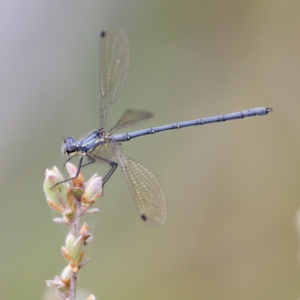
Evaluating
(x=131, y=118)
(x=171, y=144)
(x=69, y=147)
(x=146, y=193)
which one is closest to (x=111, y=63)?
(x=131, y=118)

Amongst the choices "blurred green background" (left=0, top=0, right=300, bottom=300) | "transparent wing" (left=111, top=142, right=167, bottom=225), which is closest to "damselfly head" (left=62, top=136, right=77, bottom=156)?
"transparent wing" (left=111, top=142, right=167, bottom=225)

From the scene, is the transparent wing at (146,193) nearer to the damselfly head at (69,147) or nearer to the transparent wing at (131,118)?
the damselfly head at (69,147)

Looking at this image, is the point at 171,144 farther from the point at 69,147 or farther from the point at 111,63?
the point at 69,147

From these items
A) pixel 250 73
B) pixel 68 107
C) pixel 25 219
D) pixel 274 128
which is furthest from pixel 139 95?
Result: pixel 25 219

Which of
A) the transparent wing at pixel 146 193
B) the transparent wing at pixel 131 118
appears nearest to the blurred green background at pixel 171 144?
the transparent wing at pixel 131 118

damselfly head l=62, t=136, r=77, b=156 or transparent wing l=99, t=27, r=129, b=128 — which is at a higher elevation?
transparent wing l=99, t=27, r=129, b=128

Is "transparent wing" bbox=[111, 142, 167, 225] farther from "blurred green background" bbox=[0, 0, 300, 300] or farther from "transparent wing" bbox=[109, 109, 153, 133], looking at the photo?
"blurred green background" bbox=[0, 0, 300, 300]

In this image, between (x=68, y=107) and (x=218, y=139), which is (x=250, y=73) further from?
(x=68, y=107)
